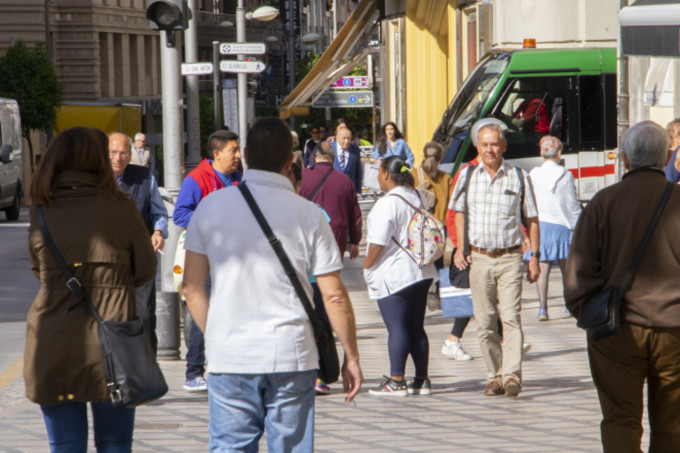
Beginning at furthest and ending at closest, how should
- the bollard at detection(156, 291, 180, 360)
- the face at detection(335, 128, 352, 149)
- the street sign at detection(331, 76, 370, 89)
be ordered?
1. the street sign at detection(331, 76, 370, 89)
2. the face at detection(335, 128, 352, 149)
3. the bollard at detection(156, 291, 180, 360)

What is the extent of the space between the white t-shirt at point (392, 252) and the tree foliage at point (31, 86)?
121 ft

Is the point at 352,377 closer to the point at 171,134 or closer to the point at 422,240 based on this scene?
the point at 422,240

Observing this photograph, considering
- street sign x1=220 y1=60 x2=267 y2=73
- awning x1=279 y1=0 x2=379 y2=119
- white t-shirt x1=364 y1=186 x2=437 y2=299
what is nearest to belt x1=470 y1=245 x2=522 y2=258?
white t-shirt x1=364 y1=186 x2=437 y2=299

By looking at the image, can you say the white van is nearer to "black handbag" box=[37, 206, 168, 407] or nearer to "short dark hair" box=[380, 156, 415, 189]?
"short dark hair" box=[380, 156, 415, 189]

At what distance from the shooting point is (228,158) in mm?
8398

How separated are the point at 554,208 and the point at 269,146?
7.90 meters

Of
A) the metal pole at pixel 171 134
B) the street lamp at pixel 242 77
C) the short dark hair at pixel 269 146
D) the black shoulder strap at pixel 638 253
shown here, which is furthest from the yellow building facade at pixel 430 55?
the short dark hair at pixel 269 146

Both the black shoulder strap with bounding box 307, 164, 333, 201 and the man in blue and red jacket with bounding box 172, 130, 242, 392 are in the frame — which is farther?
the black shoulder strap with bounding box 307, 164, 333, 201

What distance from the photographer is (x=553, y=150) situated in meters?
12.2

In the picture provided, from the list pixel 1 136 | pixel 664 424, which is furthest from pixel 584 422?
pixel 1 136

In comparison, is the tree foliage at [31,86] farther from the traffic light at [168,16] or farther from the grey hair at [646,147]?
the grey hair at [646,147]

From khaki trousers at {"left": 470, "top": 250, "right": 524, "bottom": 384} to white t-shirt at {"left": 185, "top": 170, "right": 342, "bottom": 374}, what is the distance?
3720mm

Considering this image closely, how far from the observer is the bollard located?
31.6 feet

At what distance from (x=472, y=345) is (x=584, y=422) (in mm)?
3241
